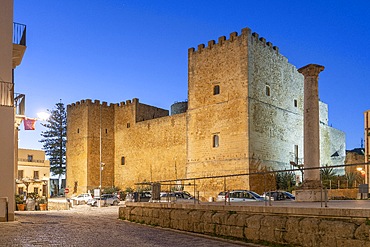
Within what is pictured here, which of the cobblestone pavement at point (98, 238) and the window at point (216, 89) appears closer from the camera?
the cobblestone pavement at point (98, 238)

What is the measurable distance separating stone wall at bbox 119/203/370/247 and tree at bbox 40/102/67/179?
53.1 m

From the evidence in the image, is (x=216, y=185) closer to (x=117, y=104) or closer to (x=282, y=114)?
(x=282, y=114)

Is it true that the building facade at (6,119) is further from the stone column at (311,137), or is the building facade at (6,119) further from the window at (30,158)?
the window at (30,158)

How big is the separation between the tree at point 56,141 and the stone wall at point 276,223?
174ft

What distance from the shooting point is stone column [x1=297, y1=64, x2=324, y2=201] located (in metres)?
15.7

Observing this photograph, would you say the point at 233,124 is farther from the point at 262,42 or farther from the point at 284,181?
the point at 262,42

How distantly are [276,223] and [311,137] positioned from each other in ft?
20.1

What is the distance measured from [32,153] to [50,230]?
39235 millimetres

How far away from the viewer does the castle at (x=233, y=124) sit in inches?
1373

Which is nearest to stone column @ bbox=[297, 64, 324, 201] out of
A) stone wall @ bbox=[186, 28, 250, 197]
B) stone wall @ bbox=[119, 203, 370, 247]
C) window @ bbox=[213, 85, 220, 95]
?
stone wall @ bbox=[119, 203, 370, 247]

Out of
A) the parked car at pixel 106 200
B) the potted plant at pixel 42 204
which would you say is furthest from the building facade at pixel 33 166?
the potted plant at pixel 42 204

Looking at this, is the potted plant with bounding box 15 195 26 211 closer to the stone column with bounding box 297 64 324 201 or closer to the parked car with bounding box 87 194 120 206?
the parked car with bounding box 87 194 120 206

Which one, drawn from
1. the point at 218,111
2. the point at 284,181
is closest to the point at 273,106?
the point at 218,111

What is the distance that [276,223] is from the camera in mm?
10820
